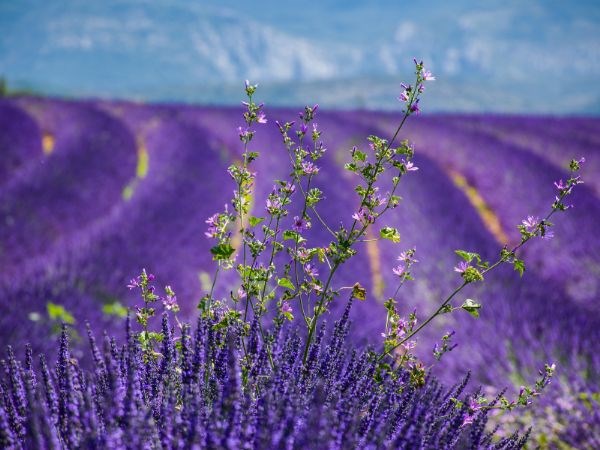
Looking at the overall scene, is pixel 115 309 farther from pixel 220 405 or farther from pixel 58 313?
pixel 220 405

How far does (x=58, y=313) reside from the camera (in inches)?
132

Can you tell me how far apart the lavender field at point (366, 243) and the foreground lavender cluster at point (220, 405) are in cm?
97

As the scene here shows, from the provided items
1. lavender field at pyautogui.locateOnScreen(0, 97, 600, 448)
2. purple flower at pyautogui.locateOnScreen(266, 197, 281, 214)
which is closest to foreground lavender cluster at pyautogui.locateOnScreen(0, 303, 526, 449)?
purple flower at pyautogui.locateOnScreen(266, 197, 281, 214)

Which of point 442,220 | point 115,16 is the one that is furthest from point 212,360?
point 115,16

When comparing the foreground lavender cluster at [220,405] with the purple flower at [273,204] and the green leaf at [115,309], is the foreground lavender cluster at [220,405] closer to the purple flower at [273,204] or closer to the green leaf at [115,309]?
the purple flower at [273,204]

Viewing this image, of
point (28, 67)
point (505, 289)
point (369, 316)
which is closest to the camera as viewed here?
point (369, 316)

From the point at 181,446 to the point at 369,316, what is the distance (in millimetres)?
2937

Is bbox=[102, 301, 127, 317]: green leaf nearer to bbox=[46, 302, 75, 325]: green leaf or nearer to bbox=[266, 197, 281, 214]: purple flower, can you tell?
bbox=[46, 302, 75, 325]: green leaf

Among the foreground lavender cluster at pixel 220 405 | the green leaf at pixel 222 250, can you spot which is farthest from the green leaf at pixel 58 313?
the green leaf at pixel 222 250

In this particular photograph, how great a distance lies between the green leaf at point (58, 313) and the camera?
10.7 feet

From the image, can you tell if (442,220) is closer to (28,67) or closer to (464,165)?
(464,165)

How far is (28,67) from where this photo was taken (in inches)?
6476

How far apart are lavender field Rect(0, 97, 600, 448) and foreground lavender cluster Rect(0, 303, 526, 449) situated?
97 cm

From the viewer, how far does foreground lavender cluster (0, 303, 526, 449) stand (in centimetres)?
106
